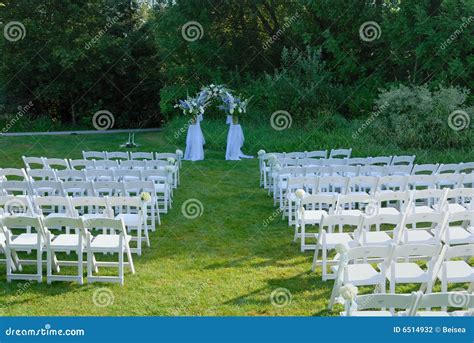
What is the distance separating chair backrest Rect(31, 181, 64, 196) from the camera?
30.8 ft

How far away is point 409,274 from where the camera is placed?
5871mm

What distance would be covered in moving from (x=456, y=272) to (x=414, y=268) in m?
0.42

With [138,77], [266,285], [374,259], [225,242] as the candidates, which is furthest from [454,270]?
[138,77]

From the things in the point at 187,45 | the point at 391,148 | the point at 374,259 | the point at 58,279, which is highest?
the point at 187,45

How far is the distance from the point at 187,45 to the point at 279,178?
1707cm

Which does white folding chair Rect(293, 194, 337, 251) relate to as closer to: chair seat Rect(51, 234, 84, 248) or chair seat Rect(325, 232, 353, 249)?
chair seat Rect(325, 232, 353, 249)

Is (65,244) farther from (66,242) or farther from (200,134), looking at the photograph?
(200,134)

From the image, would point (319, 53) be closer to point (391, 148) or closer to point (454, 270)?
point (391, 148)

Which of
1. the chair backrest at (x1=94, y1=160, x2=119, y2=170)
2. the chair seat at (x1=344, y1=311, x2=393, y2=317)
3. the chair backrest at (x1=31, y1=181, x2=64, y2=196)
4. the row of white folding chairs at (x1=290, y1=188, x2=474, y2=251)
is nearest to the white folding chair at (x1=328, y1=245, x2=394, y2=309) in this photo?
the chair seat at (x1=344, y1=311, x2=393, y2=317)

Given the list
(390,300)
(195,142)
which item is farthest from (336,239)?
(195,142)

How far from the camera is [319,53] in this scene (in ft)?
Answer: 76.6

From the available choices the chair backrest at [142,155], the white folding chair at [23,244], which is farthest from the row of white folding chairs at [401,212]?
the chair backrest at [142,155]

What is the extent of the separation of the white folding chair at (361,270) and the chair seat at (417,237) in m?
1.35

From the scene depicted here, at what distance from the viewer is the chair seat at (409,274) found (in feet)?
18.9
